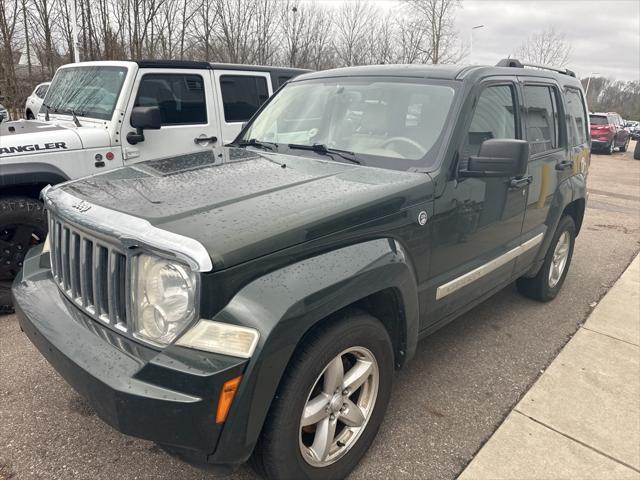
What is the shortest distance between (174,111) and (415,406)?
12.3 ft

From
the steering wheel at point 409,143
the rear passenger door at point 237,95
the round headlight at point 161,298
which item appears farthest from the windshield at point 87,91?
the round headlight at point 161,298

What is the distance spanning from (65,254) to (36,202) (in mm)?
1938

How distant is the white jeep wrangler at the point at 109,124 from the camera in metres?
3.80

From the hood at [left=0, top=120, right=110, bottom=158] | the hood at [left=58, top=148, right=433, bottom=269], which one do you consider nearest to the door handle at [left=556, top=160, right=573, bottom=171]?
the hood at [left=58, top=148, right=433, bottom=269]

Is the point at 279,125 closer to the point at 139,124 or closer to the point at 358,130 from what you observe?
the point at 358,130

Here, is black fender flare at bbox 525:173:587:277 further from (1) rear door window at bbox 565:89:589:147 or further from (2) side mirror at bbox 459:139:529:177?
(2) side mirror at bbox 459:139:529:177

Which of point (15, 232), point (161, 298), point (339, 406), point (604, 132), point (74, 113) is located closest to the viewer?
point (161, 298)

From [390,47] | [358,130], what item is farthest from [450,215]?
[390,47]

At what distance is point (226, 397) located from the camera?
5.42 feet

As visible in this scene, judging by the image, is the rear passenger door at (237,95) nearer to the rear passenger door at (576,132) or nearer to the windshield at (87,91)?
the windshield at (87,91)

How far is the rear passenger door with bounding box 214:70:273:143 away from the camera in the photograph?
5391mm

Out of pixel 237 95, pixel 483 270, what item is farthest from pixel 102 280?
pixel 237 95

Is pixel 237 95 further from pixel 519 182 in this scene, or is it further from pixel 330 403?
pixel 330 403

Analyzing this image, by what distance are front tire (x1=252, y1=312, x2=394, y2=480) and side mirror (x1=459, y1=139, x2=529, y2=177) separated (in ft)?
3.45
